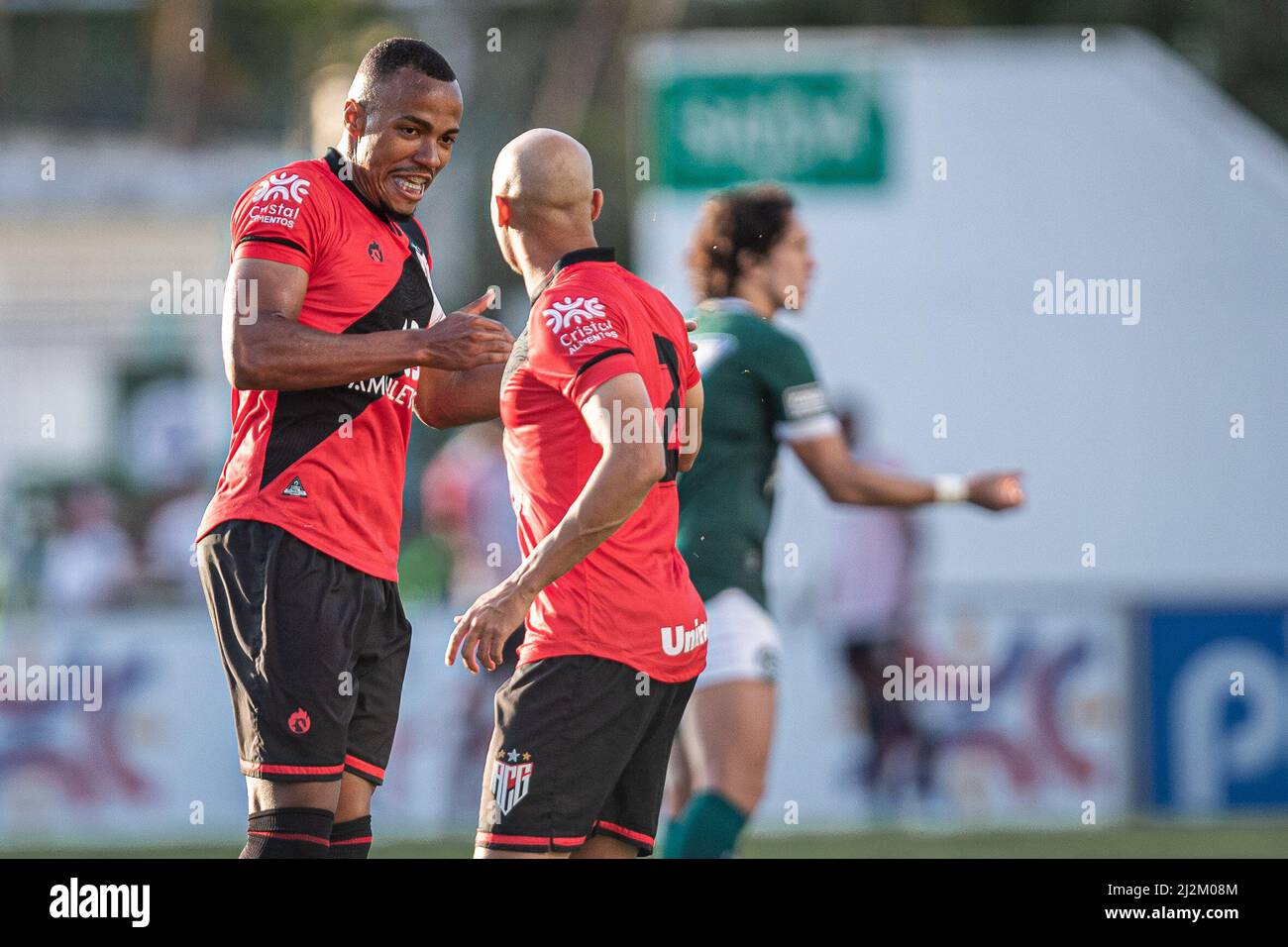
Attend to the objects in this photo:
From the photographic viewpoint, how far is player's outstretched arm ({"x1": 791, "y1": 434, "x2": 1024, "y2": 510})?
6.34 m

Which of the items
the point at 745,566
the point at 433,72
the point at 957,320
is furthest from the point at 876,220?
the point at 433,72

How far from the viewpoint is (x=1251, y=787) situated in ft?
38.1

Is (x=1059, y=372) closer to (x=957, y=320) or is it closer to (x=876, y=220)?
(x=957, y=320)

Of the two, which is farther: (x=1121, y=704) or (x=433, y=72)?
(x=1121, y=704)

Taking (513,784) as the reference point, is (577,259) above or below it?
above

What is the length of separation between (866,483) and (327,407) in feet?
7.13

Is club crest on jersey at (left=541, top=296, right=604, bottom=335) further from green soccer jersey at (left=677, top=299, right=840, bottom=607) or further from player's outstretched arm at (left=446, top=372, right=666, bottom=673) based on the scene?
green soccer jersey at (left=677, top=299, right=840, bottom=607)

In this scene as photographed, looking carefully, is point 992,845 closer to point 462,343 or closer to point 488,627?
point 462,343

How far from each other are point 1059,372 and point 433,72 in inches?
439

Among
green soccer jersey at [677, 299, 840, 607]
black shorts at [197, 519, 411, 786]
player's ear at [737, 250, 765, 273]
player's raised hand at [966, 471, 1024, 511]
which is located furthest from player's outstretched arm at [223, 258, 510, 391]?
player's raised hand at [966, 471, 1024, 511]

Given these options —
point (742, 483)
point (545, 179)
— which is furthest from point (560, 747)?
point (742, 483)

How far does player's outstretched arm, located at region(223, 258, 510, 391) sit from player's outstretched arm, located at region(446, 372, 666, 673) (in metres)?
0.45

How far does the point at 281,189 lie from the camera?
4.83 meters

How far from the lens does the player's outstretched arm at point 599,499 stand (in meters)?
4.37
